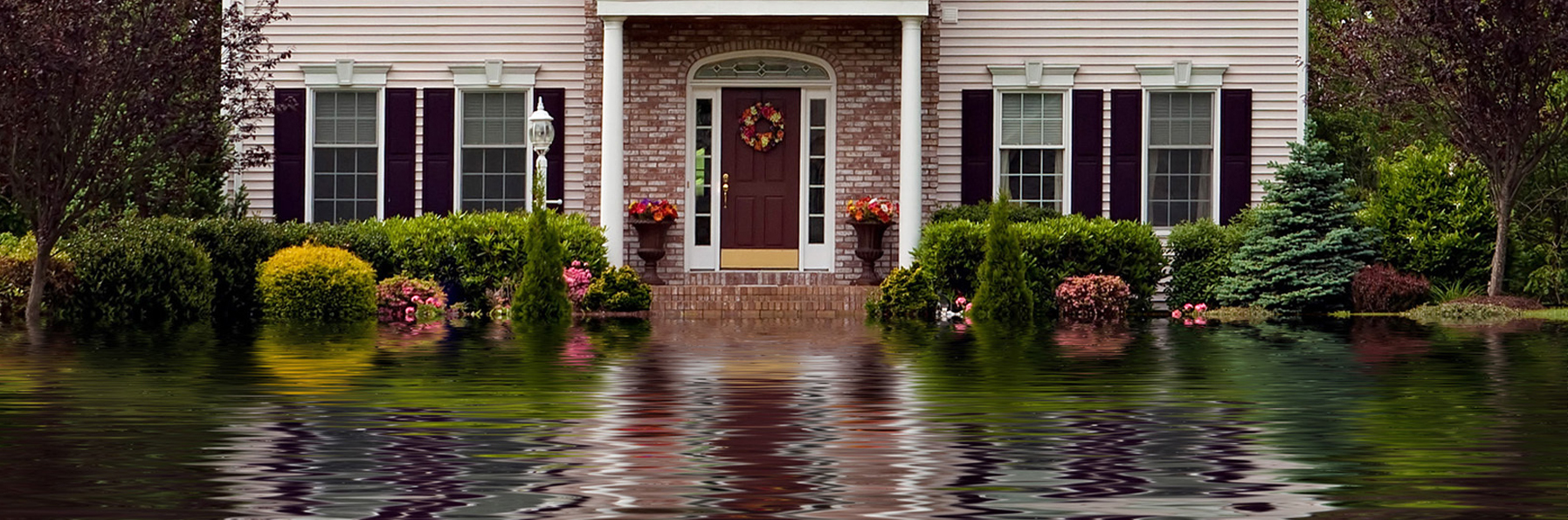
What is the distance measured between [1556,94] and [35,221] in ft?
52.4

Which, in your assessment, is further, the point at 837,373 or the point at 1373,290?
the point at 1373,290

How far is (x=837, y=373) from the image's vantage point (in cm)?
1123

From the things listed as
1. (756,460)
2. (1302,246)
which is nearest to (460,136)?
(1302,246)

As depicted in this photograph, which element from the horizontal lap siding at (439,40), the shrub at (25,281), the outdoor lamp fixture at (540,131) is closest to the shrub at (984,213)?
the horizontal lap siding at (439,40)

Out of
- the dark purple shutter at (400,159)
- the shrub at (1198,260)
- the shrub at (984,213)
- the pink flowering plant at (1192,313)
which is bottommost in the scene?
the pink flowering plant at (1192,313)

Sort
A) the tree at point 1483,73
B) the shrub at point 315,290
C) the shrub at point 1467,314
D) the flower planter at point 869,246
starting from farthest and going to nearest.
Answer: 1. the flower planter at point 869,246
2. the tree at point 1483,73
3. the shrub at point 1467,314
4. the shrub at point 315,290

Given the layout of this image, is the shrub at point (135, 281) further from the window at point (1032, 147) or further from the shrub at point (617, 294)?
the window at point (1032, 147)

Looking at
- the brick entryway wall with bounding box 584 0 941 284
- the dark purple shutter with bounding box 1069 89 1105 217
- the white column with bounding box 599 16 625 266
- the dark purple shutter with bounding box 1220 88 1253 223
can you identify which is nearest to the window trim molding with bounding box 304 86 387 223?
the brick entryway wall with bounding box 584 0 941 284

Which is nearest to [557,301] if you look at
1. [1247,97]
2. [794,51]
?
[794,51]

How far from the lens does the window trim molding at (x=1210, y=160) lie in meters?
23.1

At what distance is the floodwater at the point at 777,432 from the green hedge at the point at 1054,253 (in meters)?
6.37

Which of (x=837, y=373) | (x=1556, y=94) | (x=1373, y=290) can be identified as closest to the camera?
(x=837, y=373)

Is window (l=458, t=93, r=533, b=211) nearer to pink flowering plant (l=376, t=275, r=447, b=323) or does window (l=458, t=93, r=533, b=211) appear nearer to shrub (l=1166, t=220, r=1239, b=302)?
pink flowering plant (l=376, t=275, r=447, b=323)

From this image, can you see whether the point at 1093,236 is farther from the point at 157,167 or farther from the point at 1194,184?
the point at 157,167
